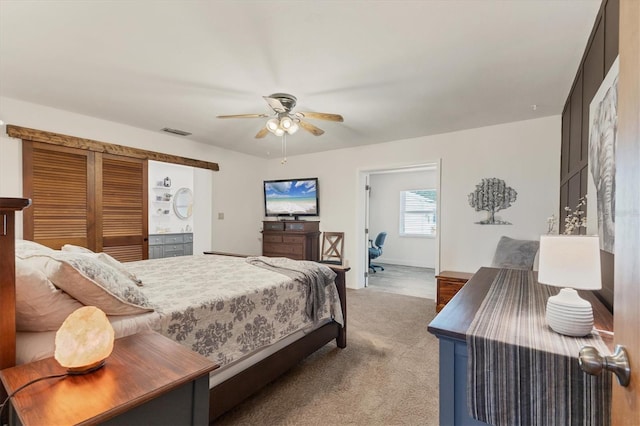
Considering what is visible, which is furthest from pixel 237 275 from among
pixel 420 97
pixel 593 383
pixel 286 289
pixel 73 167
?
pixel 73 167

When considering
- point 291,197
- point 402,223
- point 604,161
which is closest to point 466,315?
point 604,161

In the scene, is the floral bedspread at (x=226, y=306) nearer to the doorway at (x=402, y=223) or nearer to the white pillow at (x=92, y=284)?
the white pillow at (x=92, y=284)

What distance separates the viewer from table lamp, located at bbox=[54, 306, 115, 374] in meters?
0.92

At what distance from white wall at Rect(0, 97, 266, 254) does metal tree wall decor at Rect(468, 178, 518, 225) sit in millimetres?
3879

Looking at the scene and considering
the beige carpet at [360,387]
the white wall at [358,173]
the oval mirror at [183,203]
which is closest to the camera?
the beige carpet at [360,387]

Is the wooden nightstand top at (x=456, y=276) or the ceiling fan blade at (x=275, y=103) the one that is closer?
the ceiling fan blade at (x=275, y=103)

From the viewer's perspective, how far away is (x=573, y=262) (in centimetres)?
108

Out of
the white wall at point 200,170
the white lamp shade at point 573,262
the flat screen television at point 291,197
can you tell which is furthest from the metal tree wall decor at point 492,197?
the white wall at point 200,170

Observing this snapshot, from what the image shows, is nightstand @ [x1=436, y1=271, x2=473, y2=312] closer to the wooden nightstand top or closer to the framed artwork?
the wooden nightstand top

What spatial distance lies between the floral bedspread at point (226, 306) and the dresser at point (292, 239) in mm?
2528

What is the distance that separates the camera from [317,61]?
231cm

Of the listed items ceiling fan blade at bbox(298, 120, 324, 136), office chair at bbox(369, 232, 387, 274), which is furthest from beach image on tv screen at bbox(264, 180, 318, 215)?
ceiling fan blade at bbox(298, 120, 324, 136)

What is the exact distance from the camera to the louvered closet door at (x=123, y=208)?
148 inches

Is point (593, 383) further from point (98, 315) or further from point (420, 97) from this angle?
point (420, 97)
